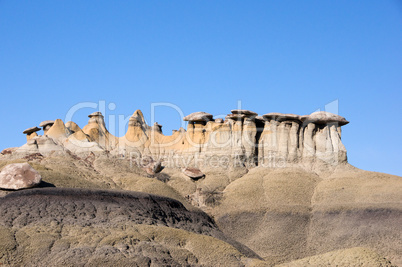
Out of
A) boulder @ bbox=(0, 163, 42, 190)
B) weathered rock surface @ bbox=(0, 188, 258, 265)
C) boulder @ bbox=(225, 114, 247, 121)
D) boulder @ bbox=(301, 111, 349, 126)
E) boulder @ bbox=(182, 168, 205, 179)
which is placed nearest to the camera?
weathered rock surface @ bbox=(0, 188, 258, 265)

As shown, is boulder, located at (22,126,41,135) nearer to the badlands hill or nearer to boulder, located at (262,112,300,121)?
the badlands hill

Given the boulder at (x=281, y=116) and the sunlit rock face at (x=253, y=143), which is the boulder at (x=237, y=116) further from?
the boulder at (x=281, y=116)

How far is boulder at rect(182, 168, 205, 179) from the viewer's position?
186ft

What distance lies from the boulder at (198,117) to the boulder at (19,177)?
21949 millimetres

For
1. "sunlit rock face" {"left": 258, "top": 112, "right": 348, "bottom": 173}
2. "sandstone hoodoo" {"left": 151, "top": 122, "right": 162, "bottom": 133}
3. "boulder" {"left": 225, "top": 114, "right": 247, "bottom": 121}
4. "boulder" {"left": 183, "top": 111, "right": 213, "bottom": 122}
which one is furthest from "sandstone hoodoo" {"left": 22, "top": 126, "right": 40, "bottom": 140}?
"sunlit rock face" {"left": 258, "top": 112, "right": 348, "bottom": 173}

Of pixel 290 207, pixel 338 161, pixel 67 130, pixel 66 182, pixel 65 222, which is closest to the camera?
pixel 65 222

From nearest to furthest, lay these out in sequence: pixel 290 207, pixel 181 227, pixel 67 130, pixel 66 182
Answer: pixel 181 227 < pixel 66 182 < pixel 290 207 < pixel 67 130

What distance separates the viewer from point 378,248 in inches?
1711

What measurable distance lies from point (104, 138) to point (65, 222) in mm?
31745

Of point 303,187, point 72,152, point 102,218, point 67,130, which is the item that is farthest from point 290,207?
point 67,130

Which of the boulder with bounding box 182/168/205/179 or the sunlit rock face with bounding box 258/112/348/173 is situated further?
the sunlit rock face with bounding box 258/112/348/173

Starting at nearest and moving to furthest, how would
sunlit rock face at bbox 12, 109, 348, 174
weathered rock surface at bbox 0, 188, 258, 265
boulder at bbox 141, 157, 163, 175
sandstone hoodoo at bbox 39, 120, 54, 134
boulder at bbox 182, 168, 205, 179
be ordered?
1. weathered rock surface at bbox 0, 188, 258, 265
2. boulder at bbox 182, 168, 205, 179
3. boulder at bbox 141, 157, 163, 175
4. sunlit rock face at bbox 12, 109, 348, 174
5. sandstone hoodoo at bbox 39, 120, 54, 134

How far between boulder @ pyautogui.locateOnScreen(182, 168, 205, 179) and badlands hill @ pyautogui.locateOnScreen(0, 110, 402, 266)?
0.49ft

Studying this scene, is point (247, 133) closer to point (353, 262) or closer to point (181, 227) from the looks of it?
point (181, 227)
